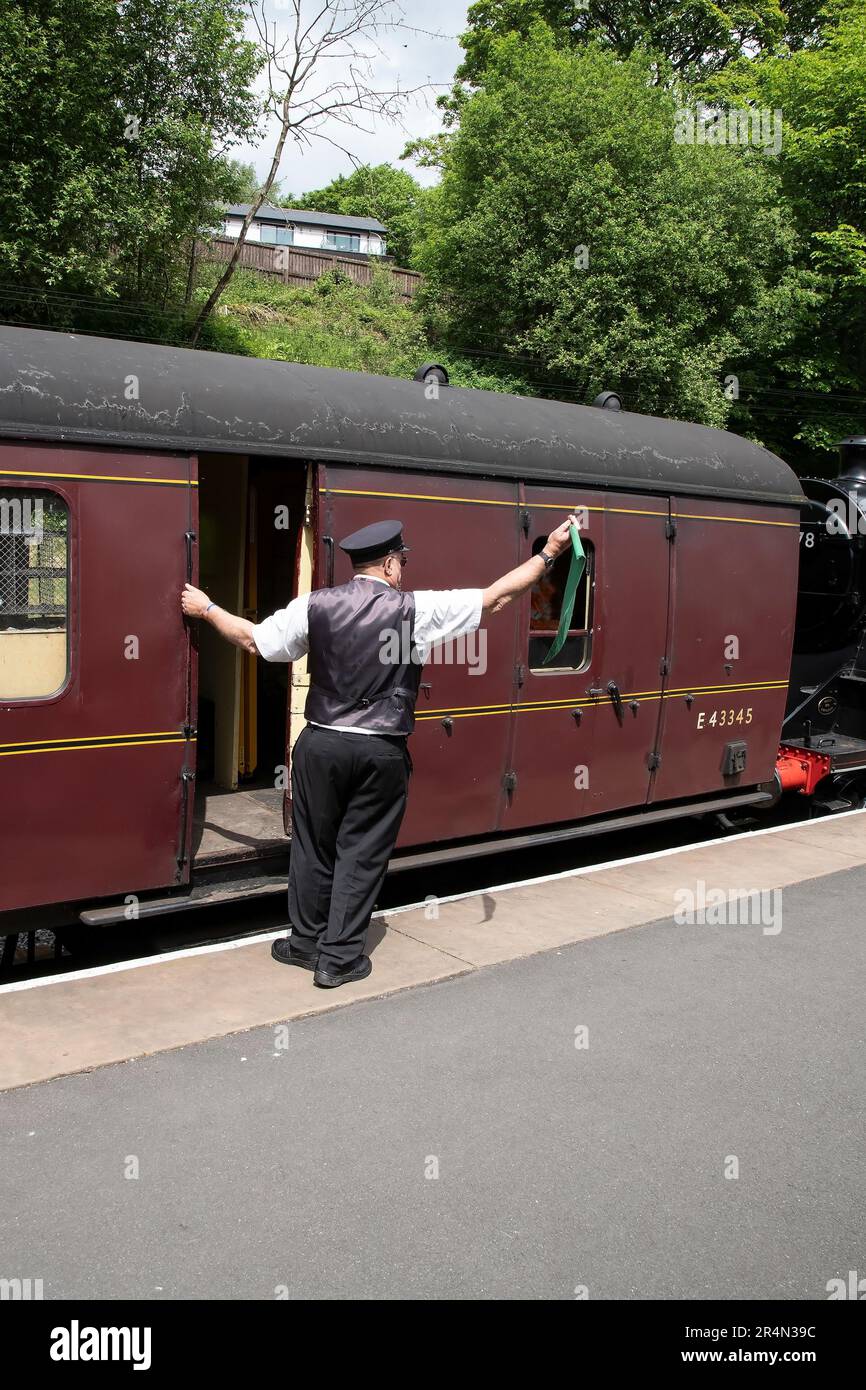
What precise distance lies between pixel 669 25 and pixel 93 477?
1397 inches

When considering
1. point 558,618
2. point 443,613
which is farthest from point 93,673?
point 558,618

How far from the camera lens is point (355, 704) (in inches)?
189

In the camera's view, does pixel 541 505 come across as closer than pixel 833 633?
Yes

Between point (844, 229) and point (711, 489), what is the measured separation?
63.6 ft

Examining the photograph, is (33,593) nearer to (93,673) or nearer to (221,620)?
(93,673)

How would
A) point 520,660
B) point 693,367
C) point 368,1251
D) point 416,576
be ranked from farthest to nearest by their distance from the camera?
point 693,367 → point 520,660 → point 416,576 → point 368,1251

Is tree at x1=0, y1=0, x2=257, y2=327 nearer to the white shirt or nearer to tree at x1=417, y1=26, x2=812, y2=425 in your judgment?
tree at x1=417, y1=26, x2=812, y2=425

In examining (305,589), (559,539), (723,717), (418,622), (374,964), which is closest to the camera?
(559,539)

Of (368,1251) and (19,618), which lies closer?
(368,1251)

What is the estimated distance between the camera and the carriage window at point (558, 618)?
6.94 metres

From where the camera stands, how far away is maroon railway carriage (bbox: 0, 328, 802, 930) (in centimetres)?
495

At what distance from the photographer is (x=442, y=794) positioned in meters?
6.46

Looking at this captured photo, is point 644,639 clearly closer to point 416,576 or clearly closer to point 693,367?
point 416,576

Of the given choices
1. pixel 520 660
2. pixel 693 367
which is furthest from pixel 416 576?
pixel 693 367
